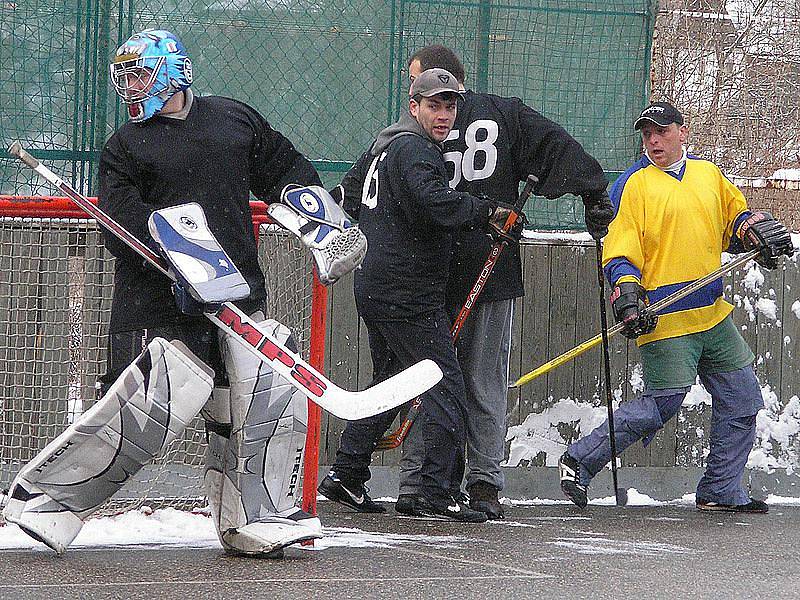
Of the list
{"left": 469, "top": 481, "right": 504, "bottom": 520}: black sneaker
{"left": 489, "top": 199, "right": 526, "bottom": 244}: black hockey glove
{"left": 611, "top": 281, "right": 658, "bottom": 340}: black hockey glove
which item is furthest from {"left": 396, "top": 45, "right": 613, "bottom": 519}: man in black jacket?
{"left": 611, "top": 281, "right": 658, "bottom": 340}: black hockey glove

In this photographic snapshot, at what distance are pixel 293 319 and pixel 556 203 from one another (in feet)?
6.72

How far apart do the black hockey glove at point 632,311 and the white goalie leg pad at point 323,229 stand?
6.64 feet

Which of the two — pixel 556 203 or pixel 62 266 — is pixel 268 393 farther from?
pixel 556 203

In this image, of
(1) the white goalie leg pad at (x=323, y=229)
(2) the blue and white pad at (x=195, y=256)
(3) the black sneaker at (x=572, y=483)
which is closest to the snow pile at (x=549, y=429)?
(3) the black sneaker at (x=572, y=483)

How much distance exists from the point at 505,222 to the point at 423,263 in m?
0.36

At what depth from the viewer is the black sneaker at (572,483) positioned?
6.33 m

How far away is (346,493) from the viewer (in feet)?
19.3

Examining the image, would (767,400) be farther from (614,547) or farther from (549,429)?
(614,547)

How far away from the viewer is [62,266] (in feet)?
18.0

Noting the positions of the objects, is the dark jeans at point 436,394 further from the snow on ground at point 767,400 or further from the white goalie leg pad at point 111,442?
the snow on ground at point 767,400

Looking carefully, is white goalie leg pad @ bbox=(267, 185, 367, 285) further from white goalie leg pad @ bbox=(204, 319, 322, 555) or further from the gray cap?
the gray cap

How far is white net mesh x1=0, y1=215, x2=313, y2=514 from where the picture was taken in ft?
17.7

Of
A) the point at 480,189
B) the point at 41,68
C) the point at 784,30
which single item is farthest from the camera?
the point at 784,30

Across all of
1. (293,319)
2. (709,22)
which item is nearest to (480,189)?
(293,319)
